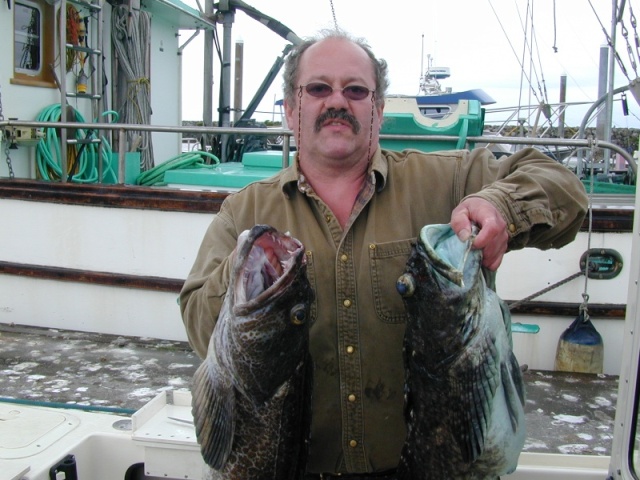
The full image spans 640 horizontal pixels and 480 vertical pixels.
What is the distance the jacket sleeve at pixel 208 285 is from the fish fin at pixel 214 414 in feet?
0.69

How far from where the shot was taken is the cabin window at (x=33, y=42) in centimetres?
754

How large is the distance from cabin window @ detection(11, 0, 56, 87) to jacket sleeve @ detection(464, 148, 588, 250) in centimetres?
679

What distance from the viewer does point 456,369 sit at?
2125 millimetres

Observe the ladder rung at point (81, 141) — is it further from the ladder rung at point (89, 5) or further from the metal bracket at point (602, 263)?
the metal bracket at point (602, 263)

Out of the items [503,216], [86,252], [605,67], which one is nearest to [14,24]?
[86,252]

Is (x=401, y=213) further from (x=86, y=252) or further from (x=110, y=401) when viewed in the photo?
(x=86, y=252)

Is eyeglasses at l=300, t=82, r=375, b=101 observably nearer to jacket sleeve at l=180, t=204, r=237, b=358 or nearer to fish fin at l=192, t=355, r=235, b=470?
jacket sleeve at l=180, t=204, r=237, b=358

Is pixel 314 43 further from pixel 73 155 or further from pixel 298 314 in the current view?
pixel 73 155

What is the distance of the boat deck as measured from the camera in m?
4.98

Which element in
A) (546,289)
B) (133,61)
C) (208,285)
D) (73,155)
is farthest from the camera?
(133,61)

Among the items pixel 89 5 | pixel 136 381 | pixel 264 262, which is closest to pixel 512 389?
pixel 264 262

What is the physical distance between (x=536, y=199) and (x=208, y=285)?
1220 millimetres

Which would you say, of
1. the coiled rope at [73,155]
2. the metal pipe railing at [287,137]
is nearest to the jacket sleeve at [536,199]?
the metal pipe railing at [287,137]

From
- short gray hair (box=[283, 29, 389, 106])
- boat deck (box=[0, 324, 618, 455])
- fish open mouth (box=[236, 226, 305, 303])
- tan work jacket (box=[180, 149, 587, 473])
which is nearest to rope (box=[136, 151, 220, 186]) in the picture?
boat deck (box=[0, 324, 618, 455])
